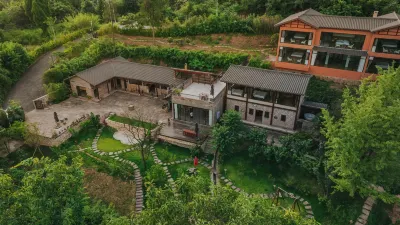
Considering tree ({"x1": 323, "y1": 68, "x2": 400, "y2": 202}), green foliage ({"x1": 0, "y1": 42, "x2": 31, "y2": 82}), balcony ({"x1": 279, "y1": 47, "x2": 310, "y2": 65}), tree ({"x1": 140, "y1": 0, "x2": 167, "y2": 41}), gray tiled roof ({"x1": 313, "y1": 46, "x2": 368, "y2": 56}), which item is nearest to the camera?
tree ({"x1": 323, "y1": 68, "x2": 400, "y2": 202})

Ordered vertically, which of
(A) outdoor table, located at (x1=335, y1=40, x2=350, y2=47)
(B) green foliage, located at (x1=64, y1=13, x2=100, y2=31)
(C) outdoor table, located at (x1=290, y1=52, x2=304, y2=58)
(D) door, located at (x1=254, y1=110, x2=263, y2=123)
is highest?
(A) outdoor table, located at (x1=335, y1=40, x2=350, y2=47)

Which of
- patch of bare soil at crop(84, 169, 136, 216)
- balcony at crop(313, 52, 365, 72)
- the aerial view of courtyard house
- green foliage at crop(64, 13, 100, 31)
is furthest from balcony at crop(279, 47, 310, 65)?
green foliage at crop(64, 13, 100, 31)

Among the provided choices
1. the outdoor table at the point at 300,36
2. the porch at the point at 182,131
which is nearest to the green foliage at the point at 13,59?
the porch at the point at 182,131

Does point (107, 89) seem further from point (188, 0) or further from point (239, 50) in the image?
point (188, 0)

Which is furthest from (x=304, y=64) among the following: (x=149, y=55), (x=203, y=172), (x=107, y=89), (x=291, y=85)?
(x=107, y=89)

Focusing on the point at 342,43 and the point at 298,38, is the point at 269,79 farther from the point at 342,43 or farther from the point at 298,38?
the point at 342,43

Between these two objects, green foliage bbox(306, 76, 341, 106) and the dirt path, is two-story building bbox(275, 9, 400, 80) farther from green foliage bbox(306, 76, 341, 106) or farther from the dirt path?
the dirt path
